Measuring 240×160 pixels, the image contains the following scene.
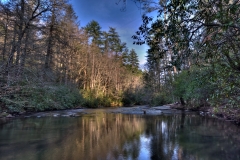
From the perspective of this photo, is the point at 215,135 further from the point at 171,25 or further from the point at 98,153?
the point at 171,25

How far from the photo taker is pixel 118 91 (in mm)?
29484

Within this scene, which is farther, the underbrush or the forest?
the underbrush

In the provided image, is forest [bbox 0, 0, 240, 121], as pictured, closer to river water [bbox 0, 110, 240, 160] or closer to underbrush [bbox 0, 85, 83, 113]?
underbrush [bbox 0, 85, 83, 113]

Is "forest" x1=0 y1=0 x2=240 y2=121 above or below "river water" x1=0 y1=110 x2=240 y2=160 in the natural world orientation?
above

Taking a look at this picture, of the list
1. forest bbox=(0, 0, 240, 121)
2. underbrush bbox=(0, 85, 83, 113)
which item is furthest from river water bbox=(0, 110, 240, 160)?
underbrush bbox=(0, 85, 83, 113)

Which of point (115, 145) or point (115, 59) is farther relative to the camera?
point (115, 59)

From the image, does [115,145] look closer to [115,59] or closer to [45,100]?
[45,100]

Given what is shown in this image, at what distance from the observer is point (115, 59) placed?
30406 millimetres

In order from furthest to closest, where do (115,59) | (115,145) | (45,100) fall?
(115,59), (45,100), (115,145)

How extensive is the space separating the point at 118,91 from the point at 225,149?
76.4ft

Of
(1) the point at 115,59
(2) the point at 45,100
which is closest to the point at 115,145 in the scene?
(2) the point at 45,100

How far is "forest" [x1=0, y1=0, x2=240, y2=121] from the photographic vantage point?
370cm

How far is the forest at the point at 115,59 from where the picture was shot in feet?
12.1

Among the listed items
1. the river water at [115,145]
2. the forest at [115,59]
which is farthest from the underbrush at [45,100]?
the river water at [115,145]
